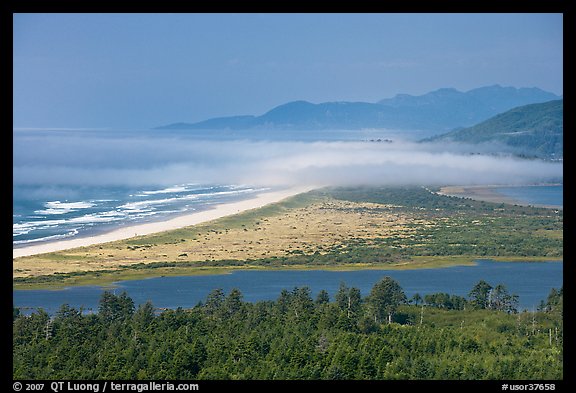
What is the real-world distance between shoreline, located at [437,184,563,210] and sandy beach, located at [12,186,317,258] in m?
5.08

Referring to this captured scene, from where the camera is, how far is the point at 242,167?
107ft

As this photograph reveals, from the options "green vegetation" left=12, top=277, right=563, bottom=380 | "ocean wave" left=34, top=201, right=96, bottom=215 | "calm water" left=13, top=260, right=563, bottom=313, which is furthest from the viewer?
"ocean wave" left=34, top=201, right=96, bottom=215

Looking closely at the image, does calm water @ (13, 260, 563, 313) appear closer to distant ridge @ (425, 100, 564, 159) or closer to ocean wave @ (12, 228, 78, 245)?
ocean wave @ (12, 228, 78, 245)

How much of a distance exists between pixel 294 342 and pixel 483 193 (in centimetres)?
2080

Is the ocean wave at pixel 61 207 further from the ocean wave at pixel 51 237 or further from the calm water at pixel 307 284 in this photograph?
the calm water at pixel 307 284

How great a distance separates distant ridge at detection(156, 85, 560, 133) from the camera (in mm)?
26875

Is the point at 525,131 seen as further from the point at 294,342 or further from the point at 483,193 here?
the point at 294,342

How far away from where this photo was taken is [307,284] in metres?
12.6

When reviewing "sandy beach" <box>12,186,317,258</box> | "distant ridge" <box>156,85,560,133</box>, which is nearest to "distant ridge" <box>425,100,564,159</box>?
"distant ridge" <box>156,85,560,133</box>

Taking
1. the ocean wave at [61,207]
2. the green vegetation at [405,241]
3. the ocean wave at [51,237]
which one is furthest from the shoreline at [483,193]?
the ocean wave at [51,237]
